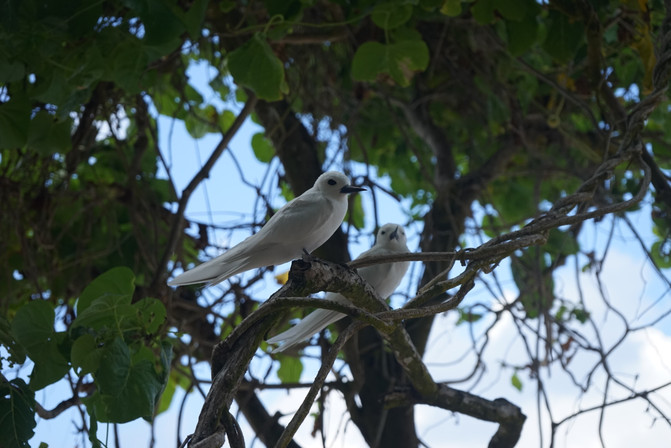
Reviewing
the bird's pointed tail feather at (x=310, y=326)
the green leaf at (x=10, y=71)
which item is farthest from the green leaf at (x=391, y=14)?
the green leaf at (x=10, y=71)

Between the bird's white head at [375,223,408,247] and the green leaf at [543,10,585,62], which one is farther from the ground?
the green leaf at [543,10,585,62]

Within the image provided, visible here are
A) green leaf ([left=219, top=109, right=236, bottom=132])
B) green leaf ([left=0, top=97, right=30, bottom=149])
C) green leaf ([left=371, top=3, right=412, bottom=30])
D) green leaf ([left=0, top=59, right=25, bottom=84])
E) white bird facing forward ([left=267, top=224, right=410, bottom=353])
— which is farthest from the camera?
green leaf ([left=219, top=109, right=236, bottom=132])

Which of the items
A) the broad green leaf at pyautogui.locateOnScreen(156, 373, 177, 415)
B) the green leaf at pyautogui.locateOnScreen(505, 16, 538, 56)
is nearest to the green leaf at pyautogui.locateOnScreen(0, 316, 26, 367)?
the broad green leaf at pyautogui.locateOnScreen(156, 373, 177, 415)

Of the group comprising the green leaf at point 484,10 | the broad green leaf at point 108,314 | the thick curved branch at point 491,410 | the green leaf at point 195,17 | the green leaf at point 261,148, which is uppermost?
the green leaf at point 261,148

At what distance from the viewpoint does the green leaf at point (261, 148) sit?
3867 millimetres

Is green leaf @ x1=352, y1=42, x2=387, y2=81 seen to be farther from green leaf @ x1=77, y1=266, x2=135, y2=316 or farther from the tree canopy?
green leaf @ x1=77, y1=266, x2=135, y2=316

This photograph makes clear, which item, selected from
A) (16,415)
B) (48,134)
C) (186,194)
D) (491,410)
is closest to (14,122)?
(48,134)

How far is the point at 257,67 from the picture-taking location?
2414mm

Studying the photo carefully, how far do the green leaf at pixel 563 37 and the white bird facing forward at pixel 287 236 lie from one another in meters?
1.03

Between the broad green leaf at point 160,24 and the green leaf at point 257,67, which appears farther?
the green leaf at point 257,67

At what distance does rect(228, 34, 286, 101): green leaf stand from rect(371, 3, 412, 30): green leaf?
39cm

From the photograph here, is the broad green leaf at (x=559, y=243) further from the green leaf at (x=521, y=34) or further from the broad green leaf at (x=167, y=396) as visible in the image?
the broad green leaf at (x=167, y=396)

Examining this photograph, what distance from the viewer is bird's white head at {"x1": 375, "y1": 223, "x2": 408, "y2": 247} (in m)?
3.04

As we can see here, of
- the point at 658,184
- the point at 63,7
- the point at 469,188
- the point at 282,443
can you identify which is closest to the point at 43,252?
the point at 63,7
